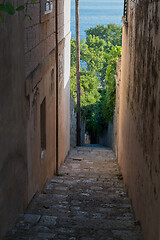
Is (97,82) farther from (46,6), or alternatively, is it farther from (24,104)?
(24,104)

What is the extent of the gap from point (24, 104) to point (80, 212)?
196cm

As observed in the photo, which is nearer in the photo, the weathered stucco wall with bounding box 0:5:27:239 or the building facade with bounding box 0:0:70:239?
the weathered stucco wall with bounding box 0:5:27:239

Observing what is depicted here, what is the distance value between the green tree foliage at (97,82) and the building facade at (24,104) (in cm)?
570

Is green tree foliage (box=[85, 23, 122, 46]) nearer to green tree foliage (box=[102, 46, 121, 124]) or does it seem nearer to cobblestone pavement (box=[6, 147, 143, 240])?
green tree foliage (box=[102, 46, 121, 124])

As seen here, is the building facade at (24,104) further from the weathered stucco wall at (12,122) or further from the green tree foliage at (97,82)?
the green tree foliage at (97,82)

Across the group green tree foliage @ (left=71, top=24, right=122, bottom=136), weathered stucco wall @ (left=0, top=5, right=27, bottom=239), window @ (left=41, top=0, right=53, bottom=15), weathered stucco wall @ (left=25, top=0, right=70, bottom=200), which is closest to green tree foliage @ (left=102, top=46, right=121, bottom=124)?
green tree foliage @ (left=71, top=24, right=122, bottom=136)

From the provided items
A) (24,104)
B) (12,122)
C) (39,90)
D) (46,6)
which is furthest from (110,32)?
(12,122)

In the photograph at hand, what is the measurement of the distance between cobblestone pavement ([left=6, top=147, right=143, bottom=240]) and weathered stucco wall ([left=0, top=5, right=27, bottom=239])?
32 cm

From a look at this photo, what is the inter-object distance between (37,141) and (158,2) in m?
3.32

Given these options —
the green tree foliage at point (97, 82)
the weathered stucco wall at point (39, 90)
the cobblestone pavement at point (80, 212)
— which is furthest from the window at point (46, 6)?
the green tree foliage at point (97, 82)

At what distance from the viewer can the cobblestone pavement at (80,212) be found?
4.17 metres

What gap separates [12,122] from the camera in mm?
4113

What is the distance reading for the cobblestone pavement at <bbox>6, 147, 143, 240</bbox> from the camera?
4.17 m

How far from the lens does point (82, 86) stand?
814 inches
